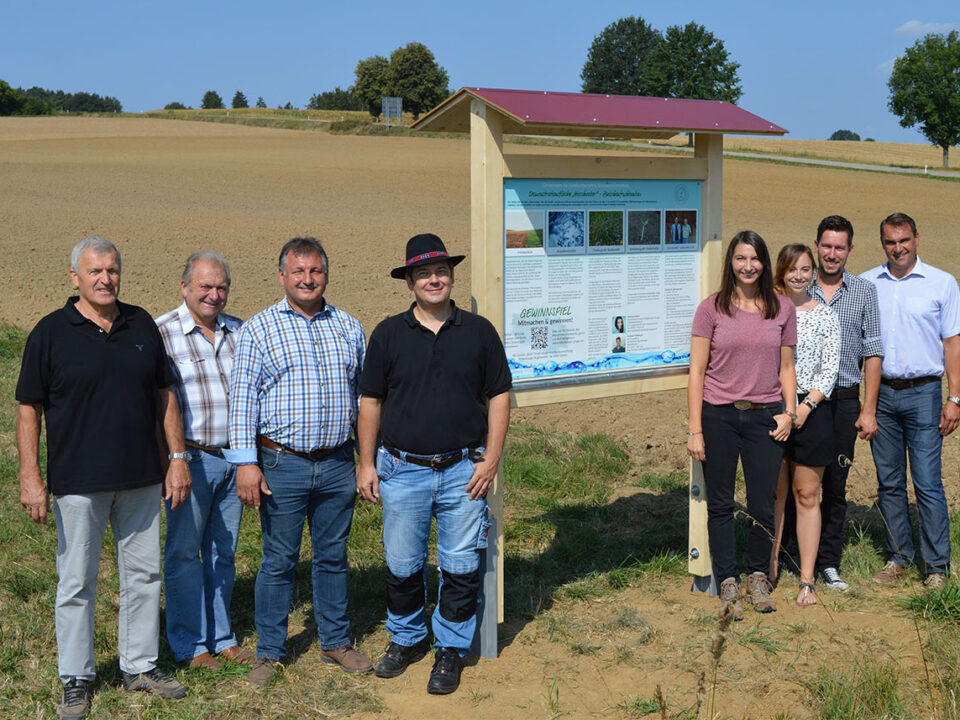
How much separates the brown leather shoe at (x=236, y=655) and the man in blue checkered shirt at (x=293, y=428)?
16 cm

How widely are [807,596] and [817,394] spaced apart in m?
1.13

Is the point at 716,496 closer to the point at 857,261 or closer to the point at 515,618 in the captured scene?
the point at 515,618

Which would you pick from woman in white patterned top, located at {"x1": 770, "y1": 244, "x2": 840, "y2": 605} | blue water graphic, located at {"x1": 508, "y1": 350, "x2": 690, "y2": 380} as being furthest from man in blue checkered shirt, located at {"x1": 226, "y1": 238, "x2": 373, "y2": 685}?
woman in white patterned top, located at {"x1": 770, "y1": 244, "x2": 840, "y2": 605}

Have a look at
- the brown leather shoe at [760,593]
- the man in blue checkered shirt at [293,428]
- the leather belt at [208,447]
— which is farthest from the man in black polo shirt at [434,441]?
the brown leather shoe at [760,593]

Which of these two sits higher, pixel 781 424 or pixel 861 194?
pixel 861 194

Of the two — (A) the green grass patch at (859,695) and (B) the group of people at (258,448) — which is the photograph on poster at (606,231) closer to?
(B) the group of people at (258,448)

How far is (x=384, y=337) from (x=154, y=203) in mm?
22884

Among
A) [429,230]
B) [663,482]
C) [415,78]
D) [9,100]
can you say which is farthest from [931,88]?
[9,100]

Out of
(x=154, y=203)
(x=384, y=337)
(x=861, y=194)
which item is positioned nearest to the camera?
(x=384, y=337)

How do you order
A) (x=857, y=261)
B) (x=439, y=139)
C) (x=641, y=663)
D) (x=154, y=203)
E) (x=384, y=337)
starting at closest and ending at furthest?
(x=384, y=337), (x=641, y=663), (x=857, y=261), (x=154, y=203), (x=439, y=139)

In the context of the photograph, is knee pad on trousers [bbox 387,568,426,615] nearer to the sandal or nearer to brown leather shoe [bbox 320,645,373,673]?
Result: brown leather shoe [bbox 320,645,373,673]

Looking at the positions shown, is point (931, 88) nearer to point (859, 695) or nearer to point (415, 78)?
point (415, 78)

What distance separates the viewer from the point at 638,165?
515 centimetres

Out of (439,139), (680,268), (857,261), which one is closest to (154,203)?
(857,261)
